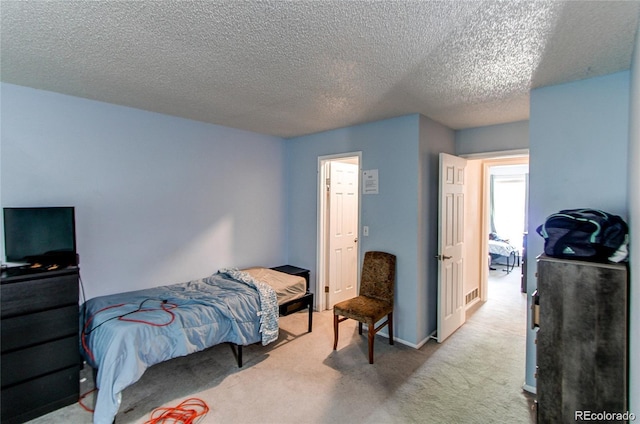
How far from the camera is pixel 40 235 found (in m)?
2.32

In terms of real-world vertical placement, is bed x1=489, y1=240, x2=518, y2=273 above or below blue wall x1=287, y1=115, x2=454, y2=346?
below

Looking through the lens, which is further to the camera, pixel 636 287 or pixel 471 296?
pixel 471 296

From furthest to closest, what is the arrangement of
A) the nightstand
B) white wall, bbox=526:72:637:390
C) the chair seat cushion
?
the nightstand, the chair seat cushion, white wall, bbox=526:72:637:390

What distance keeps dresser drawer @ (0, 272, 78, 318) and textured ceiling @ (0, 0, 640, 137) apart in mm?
Result: 1481

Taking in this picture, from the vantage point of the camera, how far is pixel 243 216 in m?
3.94

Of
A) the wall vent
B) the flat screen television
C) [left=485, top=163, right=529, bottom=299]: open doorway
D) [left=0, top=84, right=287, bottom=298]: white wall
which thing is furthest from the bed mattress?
[left=485, top=163, right=529, bottom=299]: open doorway

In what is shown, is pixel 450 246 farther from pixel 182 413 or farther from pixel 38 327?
pixel 38 327

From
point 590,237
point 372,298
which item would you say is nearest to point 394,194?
point 372,298

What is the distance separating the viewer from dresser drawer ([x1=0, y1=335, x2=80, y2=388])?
1979 mm

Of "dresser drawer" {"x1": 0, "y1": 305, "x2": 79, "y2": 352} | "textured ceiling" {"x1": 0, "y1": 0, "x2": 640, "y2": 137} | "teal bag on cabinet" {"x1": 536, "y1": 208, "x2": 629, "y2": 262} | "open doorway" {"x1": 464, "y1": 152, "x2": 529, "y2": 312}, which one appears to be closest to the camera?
"textured ceiling" {"x1": 0, "y1": 0, "x2": 640, "y2": 137}

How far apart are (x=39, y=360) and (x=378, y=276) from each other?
2873 mm

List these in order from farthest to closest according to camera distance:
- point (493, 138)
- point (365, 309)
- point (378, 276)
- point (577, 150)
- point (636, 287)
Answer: point (493, 138) → point (378, 276) → point (365, 309) → point (577, 150) → point (636, 287)

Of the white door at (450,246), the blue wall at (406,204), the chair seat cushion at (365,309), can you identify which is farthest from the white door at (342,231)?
→ the white door at (450,246)

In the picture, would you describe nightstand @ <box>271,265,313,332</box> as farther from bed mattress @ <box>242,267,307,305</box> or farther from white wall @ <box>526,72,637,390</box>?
white wall @ <box>526,72,637,390</box>
